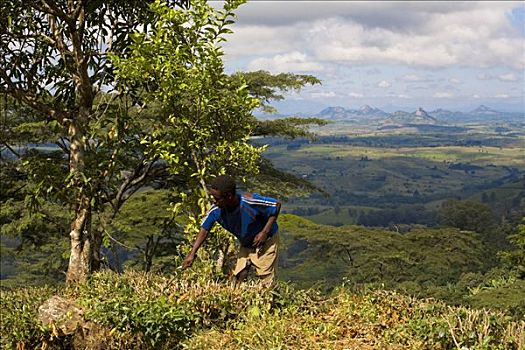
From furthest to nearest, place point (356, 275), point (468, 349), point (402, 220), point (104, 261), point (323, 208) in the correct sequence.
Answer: point (323, 208) → point (402, 220) → point (356, 275) → point (104, 261) → point (468, 349)

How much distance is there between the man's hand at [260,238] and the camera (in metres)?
5.18

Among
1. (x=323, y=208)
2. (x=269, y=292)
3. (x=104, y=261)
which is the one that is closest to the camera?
(x=269, y=292)

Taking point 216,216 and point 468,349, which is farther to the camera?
point 216,216

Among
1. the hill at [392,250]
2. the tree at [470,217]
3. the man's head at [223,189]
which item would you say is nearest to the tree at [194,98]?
the man's head at [223,189]

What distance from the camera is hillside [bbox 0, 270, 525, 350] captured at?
4.09 m

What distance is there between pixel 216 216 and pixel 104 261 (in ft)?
15.3

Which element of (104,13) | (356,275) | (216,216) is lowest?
(356,275)

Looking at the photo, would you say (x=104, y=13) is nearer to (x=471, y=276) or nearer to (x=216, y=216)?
(x=216, y=216)

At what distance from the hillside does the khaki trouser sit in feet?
0.62

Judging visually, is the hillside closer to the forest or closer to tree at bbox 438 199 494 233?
the forest

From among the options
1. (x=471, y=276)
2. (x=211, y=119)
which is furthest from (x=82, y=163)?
(x=471, y=276)

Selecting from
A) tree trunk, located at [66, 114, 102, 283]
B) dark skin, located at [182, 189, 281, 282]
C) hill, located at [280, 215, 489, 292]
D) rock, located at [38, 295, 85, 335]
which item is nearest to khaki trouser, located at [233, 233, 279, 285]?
dark skin, located at [182, 189, 281, 282]

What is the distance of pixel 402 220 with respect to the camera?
117750 mm

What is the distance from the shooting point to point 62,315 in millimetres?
5500
